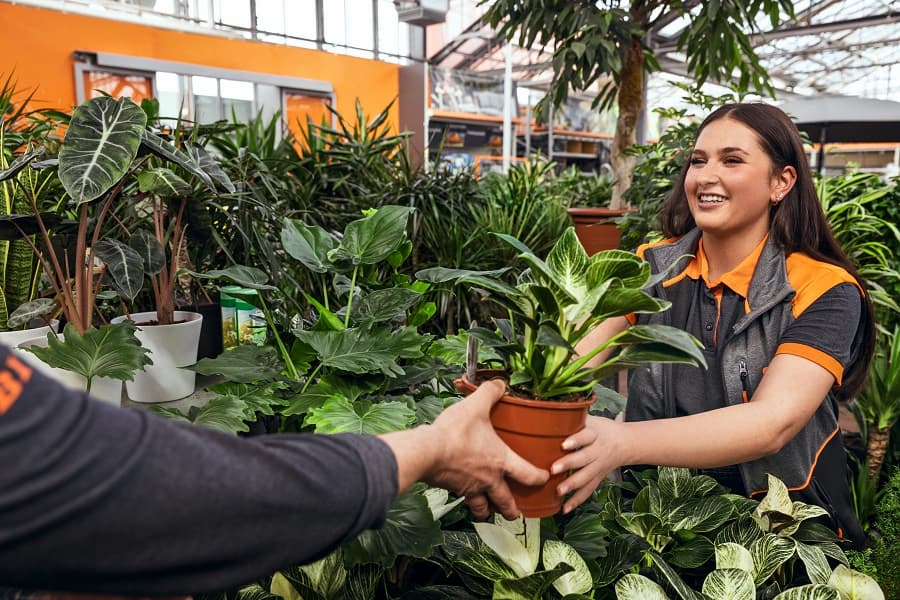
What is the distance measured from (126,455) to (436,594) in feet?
1.92

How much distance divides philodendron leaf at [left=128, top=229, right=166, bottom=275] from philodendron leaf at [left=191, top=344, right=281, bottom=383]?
341 millimetres

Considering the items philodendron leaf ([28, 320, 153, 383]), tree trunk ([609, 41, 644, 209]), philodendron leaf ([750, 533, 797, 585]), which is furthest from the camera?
tree trunk ([609, 41, 644, 209])

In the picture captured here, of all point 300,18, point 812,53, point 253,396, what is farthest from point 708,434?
point 812,53

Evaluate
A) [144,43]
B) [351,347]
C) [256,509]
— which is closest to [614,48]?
[351,347]

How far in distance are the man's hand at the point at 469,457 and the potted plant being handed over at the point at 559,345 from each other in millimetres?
21

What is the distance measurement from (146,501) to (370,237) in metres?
0.87

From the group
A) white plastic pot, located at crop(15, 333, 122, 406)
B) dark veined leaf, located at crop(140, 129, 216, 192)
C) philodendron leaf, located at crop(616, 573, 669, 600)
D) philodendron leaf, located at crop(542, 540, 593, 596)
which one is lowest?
philodendron leaf, located at crop(616, 573, 669, 600)

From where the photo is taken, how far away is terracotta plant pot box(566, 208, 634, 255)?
14.2 ft

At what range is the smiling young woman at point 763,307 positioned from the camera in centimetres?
130

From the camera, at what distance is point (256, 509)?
20.1 inches

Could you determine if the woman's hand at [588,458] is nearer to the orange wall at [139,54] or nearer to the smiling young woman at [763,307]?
the smiling young woman at [763,307]

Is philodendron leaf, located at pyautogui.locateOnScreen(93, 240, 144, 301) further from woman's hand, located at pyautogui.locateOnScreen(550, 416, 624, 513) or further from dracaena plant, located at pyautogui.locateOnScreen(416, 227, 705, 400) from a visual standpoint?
woman's hand, located at pyautogui.locateOnScreen(550, 416, 624, 513)

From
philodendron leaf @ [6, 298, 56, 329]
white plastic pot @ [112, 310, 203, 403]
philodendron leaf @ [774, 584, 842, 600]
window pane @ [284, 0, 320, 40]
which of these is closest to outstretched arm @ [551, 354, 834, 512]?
philodendron leaf @ [774, 584, 842, 600]

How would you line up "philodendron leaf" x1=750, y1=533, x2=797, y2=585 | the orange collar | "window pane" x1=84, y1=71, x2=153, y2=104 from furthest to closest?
"window pane" x1=84, y1=71, x2=153, y2=104 → the orange collar → "philodendron leaf" x1=750, y1=533, x2=797, y2=585
